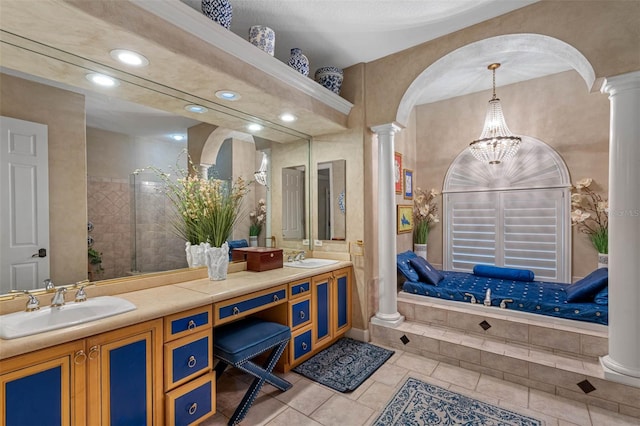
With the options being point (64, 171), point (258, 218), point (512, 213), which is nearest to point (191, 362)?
point (64, 171)

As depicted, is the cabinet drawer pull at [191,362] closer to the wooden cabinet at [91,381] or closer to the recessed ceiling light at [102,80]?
the wooden cabinet at [91,381]

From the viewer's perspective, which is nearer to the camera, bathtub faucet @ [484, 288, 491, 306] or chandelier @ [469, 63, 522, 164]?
bathtub faucet @ [484, 288, 491, 306]

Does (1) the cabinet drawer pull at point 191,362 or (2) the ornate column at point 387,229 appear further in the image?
(2) the ornate column at point 387,229

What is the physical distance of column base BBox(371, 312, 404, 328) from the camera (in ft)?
10.1

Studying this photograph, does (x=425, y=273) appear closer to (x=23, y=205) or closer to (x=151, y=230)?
(x=151, y=230)

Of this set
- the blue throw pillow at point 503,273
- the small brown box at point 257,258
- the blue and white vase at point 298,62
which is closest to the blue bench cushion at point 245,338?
the small brown box at point 257,258

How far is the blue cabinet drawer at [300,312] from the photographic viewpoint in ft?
8.18

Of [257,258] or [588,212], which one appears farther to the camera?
[588,212]

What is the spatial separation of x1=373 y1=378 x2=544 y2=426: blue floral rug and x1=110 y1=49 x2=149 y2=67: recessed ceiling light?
270 cm

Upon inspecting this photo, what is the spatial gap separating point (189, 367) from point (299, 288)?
3.46 ft

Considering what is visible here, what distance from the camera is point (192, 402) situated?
1732mm

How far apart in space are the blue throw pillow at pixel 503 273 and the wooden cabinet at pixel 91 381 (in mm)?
3857

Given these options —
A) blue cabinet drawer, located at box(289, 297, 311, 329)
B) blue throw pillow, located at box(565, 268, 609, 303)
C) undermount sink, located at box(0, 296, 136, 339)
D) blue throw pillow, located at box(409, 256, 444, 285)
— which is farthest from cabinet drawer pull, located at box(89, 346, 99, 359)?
blue throw pillow, located at box(565, 268, 609, 303)

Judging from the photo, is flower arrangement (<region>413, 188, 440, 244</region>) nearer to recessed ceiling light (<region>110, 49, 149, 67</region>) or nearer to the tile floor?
the tile floor
